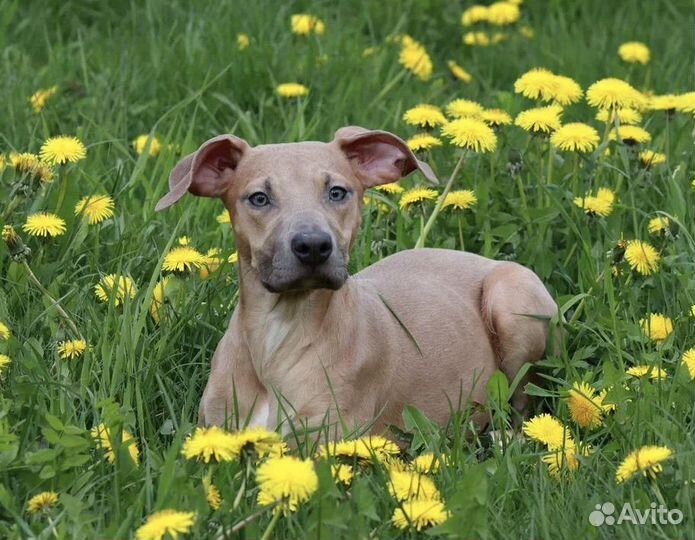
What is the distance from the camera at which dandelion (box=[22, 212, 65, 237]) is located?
4930 millimetres

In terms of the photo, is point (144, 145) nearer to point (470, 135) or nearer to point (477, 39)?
point (470, 135)

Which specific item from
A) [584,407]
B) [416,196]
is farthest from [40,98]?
[584,407]

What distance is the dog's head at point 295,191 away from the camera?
4250 millimetres

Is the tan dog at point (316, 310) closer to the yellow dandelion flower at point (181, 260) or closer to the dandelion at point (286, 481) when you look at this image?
the yellow dandelion flower at point (181, 260)

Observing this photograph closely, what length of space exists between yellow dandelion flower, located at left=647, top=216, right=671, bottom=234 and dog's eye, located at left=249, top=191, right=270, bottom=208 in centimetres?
161

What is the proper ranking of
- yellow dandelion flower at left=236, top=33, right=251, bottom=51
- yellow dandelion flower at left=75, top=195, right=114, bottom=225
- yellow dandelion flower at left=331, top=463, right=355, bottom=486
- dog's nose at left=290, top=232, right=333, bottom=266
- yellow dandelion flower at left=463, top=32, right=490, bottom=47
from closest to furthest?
yellow dandelion flower at left=331, top=463, right=355, bottom=486 → dog's nose at left=290, top=232, right=333, bottom=266 → yellow dandelion flower at left=75, top=195, right=114, bottom=225 → yellow dandelion flower at left=236, top=33, right=251, bottom=51 → yellow dandelion flower at left=463, top=32, right=490, bottom=47

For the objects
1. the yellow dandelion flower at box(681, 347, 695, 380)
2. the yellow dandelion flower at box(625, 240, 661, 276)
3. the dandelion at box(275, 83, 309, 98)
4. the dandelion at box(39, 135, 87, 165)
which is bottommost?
the yellow dandelion flower at box(625, 240, 661, 276)

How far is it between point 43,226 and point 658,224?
2.25 m

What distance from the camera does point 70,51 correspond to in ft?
24.1

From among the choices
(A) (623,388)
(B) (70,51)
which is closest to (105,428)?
(A) (623,388)

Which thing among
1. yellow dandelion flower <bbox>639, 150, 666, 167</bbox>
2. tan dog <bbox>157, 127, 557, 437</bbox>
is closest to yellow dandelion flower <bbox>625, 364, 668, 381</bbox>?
tan dog <bbox>157, 127, 557, 437</bbox>

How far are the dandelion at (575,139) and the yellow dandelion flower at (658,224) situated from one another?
39cm

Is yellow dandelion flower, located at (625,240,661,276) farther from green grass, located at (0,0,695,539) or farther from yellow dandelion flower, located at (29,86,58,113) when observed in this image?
yellow dandelion flower, located at (29,86,58,113)

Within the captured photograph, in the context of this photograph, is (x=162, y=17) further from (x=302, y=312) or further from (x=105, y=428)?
(x=105, y=428)
